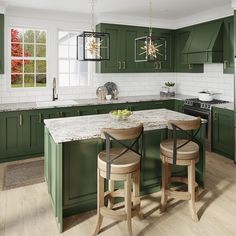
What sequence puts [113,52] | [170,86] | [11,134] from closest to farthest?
[11,134]
[113,52]
[170,86]

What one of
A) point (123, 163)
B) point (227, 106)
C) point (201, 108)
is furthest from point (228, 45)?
point (123, 163)

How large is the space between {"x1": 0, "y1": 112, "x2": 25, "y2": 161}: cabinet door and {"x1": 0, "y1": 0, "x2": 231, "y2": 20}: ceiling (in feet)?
6.44

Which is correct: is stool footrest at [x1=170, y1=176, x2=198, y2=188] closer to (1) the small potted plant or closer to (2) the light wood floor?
(2) the light wood floor

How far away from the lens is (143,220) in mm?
2822

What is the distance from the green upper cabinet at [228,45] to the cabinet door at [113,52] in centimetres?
210

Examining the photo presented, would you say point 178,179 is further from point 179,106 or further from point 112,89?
point 112,89

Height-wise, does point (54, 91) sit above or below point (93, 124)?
above

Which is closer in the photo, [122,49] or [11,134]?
[11,134]

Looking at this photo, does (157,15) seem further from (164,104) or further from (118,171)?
(118,171)

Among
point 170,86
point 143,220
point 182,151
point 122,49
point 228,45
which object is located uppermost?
point 122,49

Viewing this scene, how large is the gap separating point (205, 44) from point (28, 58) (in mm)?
3523

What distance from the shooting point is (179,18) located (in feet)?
19.9

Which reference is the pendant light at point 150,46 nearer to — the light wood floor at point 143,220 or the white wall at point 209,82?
the white wall at point 209,82

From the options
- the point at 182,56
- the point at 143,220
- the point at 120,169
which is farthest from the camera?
the point at 182,56
